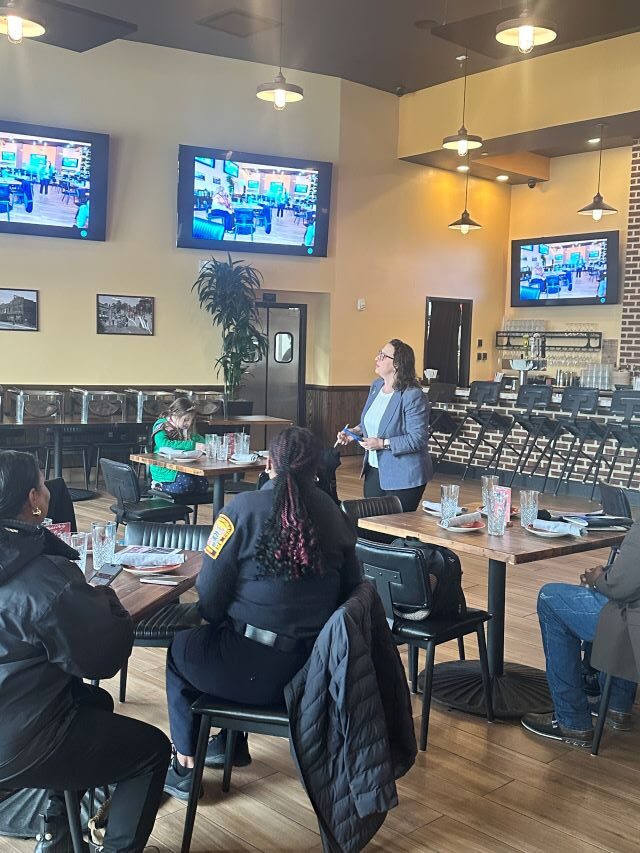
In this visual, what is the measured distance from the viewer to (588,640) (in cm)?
333

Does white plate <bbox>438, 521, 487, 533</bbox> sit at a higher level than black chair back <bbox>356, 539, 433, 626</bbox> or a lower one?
higher

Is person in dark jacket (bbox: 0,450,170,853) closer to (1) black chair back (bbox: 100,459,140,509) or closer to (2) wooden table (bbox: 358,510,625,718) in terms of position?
(2) wooden table (bbox: 358,510,625,718)

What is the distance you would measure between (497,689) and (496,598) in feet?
1.30

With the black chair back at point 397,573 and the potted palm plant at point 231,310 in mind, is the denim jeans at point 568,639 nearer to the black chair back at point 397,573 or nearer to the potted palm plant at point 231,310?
the black chair back at point 397,573

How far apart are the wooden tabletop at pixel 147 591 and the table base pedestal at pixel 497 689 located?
139 cm

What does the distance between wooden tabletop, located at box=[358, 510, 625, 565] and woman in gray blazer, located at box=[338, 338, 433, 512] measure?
3.03 feet

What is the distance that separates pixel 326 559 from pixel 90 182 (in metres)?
7.85

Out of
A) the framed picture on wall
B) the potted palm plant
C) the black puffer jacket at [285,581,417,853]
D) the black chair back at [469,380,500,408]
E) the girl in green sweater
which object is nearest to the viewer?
the black puffer jacket at [285,581,417,853]

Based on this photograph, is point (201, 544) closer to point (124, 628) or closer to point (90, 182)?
point (124, 628)

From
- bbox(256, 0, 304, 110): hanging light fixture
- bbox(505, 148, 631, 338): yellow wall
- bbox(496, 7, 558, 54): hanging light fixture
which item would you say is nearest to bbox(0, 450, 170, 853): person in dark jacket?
bbox(496, 7, 558, 54): hanging light fixture

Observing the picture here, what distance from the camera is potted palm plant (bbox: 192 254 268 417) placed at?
33.3ft

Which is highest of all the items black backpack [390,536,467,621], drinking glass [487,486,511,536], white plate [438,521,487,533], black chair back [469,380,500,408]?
black chair back [469,380,500,408]

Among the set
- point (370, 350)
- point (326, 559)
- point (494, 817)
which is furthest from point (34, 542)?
point (370, 350)

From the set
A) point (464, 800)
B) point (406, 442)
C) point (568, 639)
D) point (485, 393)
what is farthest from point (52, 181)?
point (464, 800)
